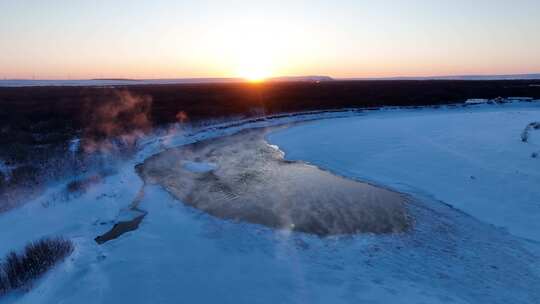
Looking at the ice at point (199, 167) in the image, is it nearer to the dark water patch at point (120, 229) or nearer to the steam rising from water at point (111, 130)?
the steam rising from water at point (111, 130)

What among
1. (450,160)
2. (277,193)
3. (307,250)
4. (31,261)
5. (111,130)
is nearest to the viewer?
(31,261)

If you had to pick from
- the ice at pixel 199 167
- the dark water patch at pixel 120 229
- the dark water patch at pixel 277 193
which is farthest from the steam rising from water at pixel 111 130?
the dark water patch at pixel 120 229

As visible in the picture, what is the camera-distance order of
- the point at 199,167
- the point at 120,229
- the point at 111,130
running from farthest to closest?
the point at 111,130 < the point at 199,167 < the point at 120,229

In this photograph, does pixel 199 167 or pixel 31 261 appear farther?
pixel 199 167

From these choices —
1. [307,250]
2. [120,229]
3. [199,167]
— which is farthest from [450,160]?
[120,229]

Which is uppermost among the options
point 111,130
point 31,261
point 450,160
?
point 111,130

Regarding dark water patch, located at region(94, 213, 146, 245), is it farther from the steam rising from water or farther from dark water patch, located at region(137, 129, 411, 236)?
the steam rising from water

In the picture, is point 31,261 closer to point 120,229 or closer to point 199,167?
point 120,229
